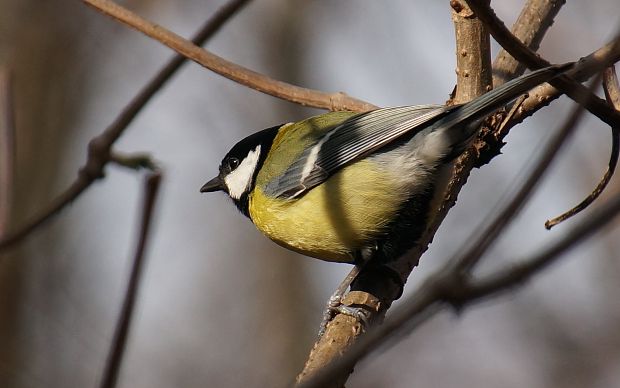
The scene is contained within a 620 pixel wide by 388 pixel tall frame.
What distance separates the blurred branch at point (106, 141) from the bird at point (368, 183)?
146 centimetres

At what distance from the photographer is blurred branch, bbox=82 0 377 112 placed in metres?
2.44

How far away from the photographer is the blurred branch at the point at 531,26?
291cm

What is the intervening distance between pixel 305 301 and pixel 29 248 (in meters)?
2.66

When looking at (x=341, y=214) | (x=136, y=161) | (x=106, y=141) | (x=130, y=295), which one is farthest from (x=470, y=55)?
(x=130, y=295)

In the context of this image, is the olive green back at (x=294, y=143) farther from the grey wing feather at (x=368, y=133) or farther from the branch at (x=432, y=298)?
the branch at (x=432, y=298)

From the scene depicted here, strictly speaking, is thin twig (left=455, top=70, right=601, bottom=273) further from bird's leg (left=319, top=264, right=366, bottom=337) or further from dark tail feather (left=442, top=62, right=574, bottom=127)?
bird's leg (left=319, top=264, right=366, bottom=337)

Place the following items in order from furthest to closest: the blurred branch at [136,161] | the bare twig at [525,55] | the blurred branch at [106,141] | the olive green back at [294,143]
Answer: the olive green back at [294,143], the bare twig at [525,55], the blurred branch at [136,161], the blurred branch at [106,141]

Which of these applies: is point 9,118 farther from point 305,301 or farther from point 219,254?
point 219,254

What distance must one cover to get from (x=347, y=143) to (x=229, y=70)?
0.63 m

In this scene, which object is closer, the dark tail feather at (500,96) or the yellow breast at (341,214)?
the dark tail feather at (500,96)

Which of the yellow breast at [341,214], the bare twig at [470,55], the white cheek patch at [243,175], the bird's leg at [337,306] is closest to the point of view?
the bare twig at [470,55]

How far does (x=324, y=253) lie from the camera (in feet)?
10.4

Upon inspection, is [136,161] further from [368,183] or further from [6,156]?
[368,183]

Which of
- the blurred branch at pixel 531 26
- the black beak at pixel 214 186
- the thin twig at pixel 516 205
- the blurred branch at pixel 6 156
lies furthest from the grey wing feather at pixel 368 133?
the thin twig at pixel 516 205
